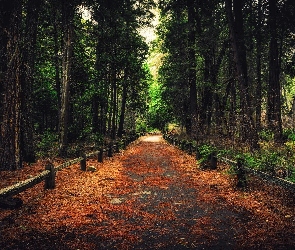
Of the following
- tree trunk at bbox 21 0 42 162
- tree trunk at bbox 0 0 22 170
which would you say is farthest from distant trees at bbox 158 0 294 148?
tree trunk at bbox 0 0 22 170

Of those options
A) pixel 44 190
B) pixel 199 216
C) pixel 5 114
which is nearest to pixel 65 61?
pixel 5 114

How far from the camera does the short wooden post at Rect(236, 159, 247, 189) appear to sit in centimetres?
976

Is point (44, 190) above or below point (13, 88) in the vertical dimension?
below

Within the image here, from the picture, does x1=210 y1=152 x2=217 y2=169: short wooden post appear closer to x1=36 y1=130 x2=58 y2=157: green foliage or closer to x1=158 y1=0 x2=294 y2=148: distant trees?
x1=158 y1=0 x2=294 y2=148: distant trees

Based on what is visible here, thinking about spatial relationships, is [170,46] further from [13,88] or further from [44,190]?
[44,190]

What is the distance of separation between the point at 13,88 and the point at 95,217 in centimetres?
671

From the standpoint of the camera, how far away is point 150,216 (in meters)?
7.18

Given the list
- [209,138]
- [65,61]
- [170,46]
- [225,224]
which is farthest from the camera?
[170,46]

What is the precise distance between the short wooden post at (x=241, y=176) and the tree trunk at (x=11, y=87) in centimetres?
837

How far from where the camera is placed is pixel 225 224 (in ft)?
21.3

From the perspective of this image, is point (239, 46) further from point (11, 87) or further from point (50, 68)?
point (50, 68)

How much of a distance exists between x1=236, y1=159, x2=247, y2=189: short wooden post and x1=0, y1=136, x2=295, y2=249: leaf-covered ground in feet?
1.06

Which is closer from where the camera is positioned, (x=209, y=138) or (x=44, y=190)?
(x=44, y=190)

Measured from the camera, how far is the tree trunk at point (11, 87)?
1102cm
